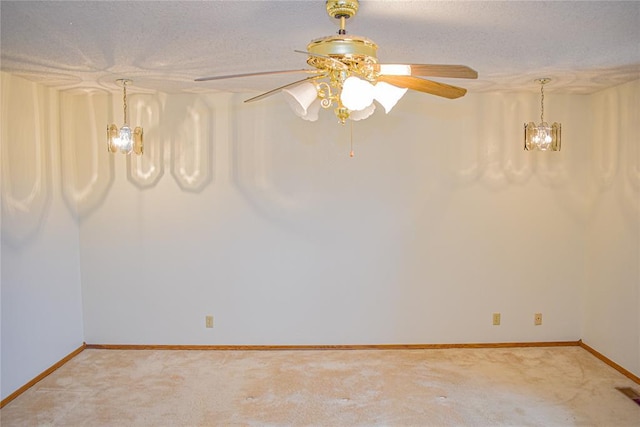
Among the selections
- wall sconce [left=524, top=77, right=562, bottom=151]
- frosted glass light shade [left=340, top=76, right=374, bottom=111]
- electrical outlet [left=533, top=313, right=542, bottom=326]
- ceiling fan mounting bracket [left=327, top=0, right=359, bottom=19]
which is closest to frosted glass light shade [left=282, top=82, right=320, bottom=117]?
frosted glass light shade [left=340, top=76, right=374, bottom=111]

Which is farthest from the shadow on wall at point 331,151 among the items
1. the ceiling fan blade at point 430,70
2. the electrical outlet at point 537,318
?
the ceiling fan blade at point 430,70

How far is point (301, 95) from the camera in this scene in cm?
171

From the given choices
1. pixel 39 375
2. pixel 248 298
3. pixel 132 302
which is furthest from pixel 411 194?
pixel 39 375

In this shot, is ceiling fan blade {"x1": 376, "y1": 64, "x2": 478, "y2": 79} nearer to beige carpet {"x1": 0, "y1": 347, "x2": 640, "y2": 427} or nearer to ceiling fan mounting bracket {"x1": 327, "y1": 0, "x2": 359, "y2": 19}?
ceiling fan mounting bracket {"x1": 327, "y1": 0, "x2": 359, "y2": 19}

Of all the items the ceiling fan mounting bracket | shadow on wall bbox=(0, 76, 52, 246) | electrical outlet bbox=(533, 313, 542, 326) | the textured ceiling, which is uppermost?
the textured ceiling

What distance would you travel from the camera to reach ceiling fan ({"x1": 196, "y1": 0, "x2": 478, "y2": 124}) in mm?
1539

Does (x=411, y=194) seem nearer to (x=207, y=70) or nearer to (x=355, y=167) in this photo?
(x=355, y=167)

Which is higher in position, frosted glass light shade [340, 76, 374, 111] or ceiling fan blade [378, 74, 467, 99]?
ceiling fan blade [378, 74, 467, 99]

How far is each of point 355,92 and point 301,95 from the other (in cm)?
28

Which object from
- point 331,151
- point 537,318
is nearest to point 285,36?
point 331,151

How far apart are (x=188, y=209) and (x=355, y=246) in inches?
57.7

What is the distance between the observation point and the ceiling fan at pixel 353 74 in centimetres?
154

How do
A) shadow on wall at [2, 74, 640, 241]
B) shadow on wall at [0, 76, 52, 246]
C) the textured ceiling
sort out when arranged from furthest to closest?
1. shadow on wall at [2, 74, 640, 241]
2. shadow on wall at [0, 76, 52, 246]
3. the textured ceiling

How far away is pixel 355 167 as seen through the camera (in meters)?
3.79
